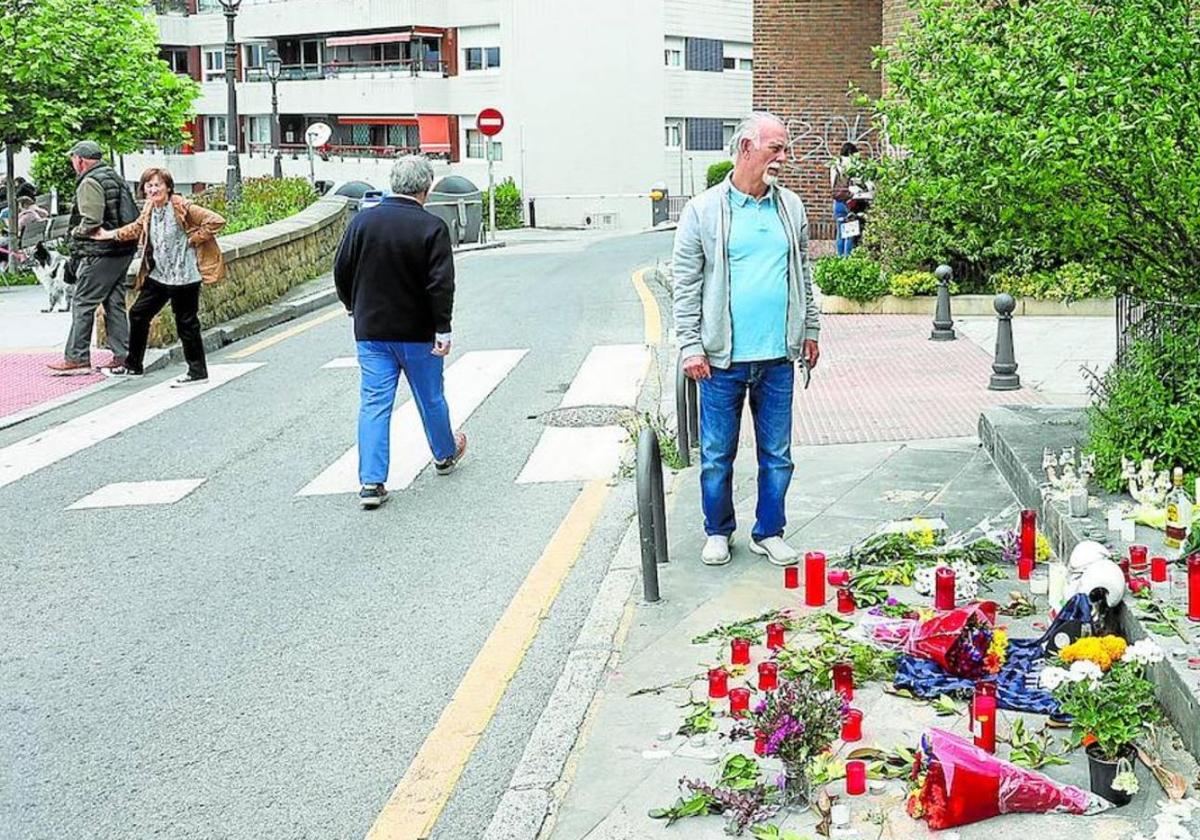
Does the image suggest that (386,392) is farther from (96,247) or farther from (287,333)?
(287,333)

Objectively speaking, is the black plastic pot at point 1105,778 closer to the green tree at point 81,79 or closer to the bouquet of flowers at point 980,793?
the bouquet of flowers at point 980,793

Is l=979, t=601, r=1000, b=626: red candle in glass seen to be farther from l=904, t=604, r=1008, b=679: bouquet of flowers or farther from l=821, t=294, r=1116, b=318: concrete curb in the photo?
l=821, t=294, r=1116, b=318: concrete curb

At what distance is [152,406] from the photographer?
12703 mm

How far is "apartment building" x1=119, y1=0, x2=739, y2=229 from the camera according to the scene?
52000mm

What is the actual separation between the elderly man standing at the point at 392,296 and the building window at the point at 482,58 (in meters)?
46.1

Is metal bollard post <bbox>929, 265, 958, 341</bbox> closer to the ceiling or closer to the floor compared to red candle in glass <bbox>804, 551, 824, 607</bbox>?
closer to the ceiling

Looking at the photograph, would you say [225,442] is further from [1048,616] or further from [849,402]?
[1048,616]

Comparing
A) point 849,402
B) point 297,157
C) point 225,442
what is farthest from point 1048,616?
point 297,157

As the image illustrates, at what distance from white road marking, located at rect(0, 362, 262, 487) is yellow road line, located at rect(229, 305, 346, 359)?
1586mm

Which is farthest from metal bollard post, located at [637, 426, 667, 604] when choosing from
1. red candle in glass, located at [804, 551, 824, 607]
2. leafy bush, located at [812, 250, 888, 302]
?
leafy bush, located at [812, 250, 888, 302]

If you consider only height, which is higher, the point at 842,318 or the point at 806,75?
the point at 806,75

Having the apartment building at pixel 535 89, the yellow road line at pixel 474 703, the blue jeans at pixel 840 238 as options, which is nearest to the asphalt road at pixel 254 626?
the yellow road line at pixel 474 703

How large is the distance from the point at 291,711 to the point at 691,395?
4.55 meters

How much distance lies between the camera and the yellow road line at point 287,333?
15875 mm
